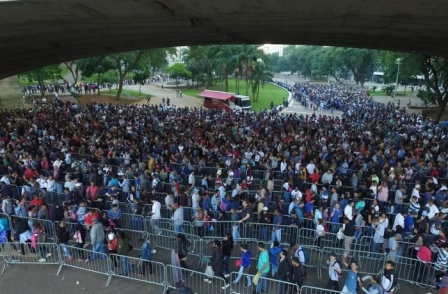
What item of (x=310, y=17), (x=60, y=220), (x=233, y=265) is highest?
(x=310, y=17)

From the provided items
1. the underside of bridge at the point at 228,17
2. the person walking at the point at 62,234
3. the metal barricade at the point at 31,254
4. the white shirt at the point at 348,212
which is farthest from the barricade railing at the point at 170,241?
the underside of bridge at the point at 228,17

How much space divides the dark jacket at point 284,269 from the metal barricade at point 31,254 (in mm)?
5969

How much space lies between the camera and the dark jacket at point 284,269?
25.1 feet

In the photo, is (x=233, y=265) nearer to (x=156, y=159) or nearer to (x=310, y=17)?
(x=156, y=159)

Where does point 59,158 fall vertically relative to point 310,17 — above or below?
below

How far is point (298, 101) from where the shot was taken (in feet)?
175

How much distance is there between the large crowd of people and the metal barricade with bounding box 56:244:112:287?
9.1 inches

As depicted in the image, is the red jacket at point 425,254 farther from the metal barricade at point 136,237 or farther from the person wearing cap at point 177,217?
the metal barricade at point 136,237

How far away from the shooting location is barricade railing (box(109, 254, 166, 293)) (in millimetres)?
8680

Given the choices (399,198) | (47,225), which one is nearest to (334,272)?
(399,198)

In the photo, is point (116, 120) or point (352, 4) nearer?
point (352, 4)

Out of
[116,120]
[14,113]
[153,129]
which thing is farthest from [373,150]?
[14,113]

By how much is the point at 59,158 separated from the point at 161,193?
527 centimetres

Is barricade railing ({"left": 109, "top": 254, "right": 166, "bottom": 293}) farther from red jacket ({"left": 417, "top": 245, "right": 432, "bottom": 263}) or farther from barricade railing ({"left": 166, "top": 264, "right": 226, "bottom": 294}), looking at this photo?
red jacket ({"left": 417, "top": 245, "right": 432, "bottom": 263})
